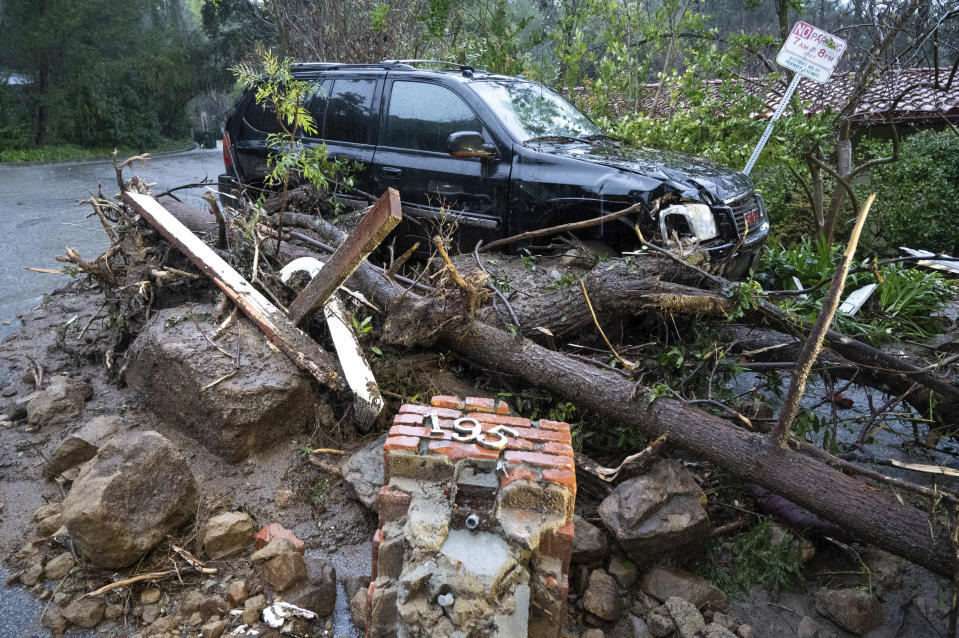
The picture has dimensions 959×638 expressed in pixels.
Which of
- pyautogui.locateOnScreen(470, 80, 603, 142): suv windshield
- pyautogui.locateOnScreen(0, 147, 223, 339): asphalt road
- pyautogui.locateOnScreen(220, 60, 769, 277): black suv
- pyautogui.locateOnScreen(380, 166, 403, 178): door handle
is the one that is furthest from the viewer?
pyautogui.locateOnScreen(0, 147, 223, 339): asphalt road

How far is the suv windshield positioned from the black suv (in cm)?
1

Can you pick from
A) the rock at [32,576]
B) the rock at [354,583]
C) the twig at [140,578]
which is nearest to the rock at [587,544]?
the rock at [354,583]

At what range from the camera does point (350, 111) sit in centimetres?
549

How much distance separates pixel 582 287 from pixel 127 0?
940 inches

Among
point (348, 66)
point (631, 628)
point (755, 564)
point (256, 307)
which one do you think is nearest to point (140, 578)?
point (256, 307)

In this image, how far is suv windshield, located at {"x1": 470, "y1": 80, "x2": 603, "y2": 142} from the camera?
4.78m

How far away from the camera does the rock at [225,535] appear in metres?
2.72

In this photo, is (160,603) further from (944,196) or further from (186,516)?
(944,196)

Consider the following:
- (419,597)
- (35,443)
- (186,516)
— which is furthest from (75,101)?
(419,597)

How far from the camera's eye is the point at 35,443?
3.61m

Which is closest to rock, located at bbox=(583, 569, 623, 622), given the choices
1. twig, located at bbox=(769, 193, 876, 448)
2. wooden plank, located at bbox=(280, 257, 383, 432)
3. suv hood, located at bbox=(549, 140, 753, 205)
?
twig, located at bbox=(769, 193, 876, 448)

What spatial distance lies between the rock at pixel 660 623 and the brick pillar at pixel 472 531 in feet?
2.16

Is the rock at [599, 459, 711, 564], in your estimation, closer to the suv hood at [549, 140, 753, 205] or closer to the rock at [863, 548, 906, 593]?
the rock at [863, 548, 906, 593]

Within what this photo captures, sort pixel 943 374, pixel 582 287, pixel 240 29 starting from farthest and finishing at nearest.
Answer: pixel 240 29
pixel 582 287
pixel 943 374
